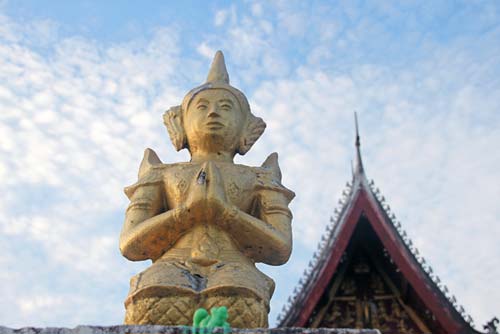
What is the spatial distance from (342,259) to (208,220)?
12.3 metres

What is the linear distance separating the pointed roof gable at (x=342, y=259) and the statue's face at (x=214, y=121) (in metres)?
10.6

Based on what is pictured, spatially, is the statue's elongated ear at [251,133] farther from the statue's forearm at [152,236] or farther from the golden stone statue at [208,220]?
the statue's forearm at [152,236]

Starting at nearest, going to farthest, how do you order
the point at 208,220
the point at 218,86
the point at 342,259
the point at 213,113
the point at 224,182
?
the point at 208,220 → the point at 224,182 → the point at 213,113 → the point at 218,86 → the point at 342,259

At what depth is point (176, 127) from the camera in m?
5.11

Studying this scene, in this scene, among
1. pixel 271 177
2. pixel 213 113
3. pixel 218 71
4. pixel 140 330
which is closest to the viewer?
pixel 140 330

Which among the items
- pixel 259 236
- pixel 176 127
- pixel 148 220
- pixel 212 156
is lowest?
pixel 259 236

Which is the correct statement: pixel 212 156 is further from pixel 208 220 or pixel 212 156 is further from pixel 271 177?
pixel 208 220

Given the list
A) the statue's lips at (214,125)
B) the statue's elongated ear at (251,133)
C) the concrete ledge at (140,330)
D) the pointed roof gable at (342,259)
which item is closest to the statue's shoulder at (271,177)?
the statue's elongated ear at (251,133)

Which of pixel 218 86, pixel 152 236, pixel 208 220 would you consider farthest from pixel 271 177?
pixel 152 236

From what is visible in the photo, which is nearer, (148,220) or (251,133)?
(148,220)

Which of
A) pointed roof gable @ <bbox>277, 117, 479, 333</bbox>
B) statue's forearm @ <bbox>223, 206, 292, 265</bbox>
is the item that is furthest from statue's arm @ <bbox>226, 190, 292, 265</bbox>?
pointed roof gable @ <bbox>277, 117, 479, 333</bbox>

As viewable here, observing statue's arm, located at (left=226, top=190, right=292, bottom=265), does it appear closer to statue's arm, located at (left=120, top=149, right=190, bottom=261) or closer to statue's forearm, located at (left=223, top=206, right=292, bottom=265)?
statue's forearm, located at (left=223, top=206, right=292, bottom=265)

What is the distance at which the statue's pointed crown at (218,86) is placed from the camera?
16.7ft

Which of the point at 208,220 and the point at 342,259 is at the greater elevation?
the point at 342,259
